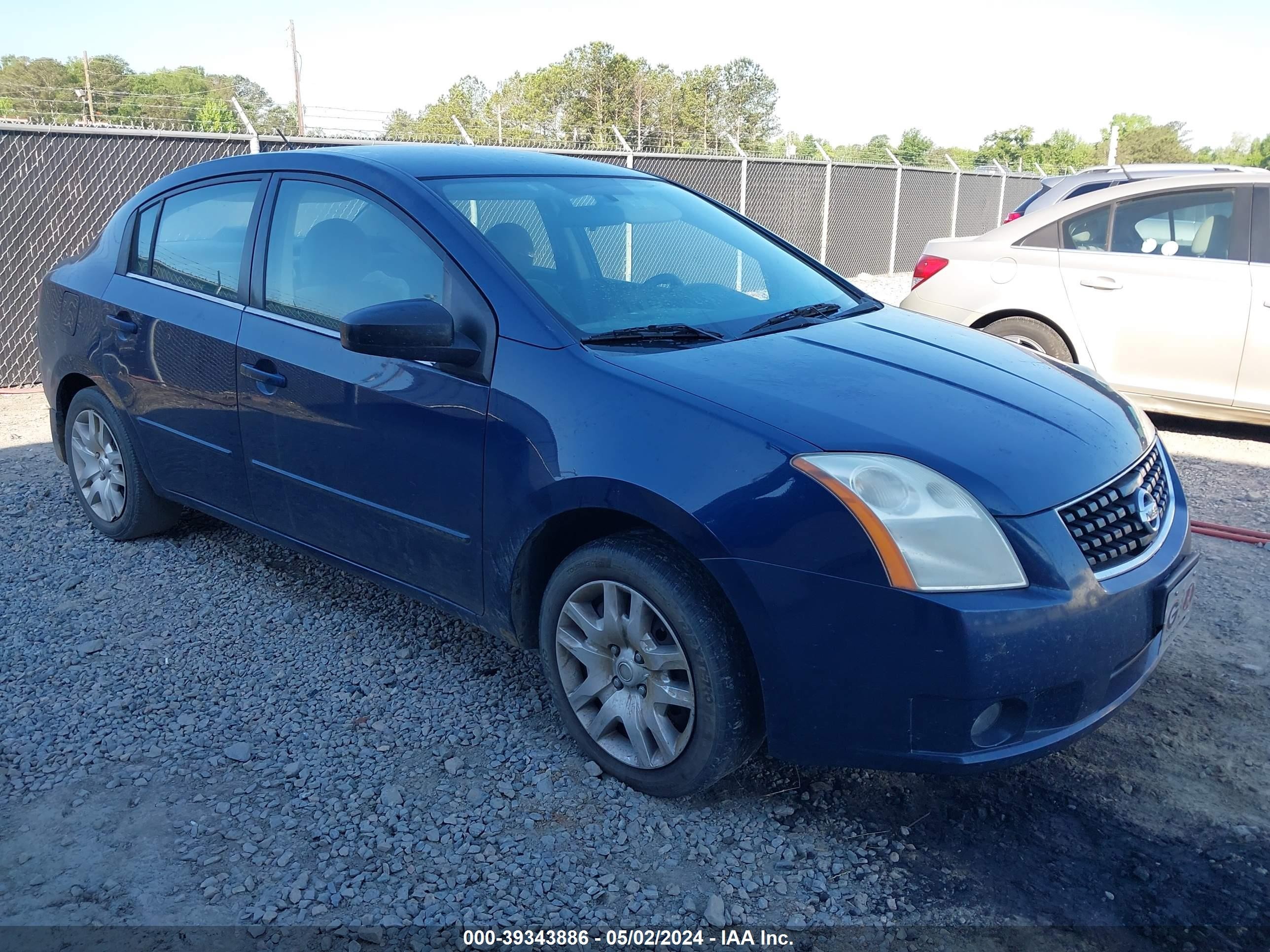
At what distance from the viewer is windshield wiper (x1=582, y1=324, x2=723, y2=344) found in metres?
2.95

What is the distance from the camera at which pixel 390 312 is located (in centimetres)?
291

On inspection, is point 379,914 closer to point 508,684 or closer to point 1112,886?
point 508,684

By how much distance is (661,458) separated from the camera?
258cm

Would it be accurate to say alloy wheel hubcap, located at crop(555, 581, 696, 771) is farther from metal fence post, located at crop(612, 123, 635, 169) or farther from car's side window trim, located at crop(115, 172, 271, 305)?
metal fence post, located at crop(612, 123, 635, 169)

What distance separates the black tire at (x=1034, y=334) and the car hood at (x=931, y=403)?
3538mm

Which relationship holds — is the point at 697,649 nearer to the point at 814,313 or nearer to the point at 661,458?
the point at 661,458

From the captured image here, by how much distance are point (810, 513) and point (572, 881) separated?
3.57ft

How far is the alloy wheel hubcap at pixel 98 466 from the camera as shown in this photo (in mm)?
4652

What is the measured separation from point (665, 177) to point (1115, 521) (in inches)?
182

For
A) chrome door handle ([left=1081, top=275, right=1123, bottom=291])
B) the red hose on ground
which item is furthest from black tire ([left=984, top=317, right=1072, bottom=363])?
the red hose on ground

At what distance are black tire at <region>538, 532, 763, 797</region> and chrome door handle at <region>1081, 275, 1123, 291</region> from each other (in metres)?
4.91

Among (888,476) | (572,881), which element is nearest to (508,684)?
(572,881)

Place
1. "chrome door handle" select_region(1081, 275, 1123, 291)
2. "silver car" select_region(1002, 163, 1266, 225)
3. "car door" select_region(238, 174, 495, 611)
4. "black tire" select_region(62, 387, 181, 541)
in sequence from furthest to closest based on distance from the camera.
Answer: "silver car" select_region(1002, 163, 1266, 225)
"chrome door handle" select_region(1081, 275, 1123, 291)
"black tire" select_region(62, 387, 181, 541)
"car door" select_region(238, 174, 495, 611)

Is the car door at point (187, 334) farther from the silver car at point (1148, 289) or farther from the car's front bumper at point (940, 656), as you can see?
the silver car at point (1148, 289)
